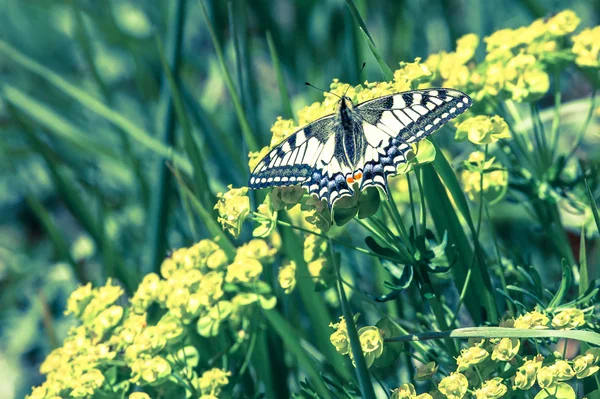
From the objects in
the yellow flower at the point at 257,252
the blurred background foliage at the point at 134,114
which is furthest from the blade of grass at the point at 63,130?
the yellow flower at the point at 257,252

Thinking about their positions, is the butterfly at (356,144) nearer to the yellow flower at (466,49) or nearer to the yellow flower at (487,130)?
the yellow flower at (487,130)

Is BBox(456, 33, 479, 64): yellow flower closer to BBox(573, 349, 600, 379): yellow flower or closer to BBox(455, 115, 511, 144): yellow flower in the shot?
BBox(455, 115, 511, 144): yellow flower

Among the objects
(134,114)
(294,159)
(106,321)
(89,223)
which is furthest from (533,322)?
(134,114)

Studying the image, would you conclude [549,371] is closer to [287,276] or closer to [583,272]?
[583,272]

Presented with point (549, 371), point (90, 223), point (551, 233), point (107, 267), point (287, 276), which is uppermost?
point (90, 223)

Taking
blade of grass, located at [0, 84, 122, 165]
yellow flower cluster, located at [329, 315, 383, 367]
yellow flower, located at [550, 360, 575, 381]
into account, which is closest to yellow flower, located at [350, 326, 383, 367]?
yellow flower cluster, located at [329, 315, 383, 367]

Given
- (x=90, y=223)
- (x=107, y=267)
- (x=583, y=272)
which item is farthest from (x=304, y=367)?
(x=90, y=223)
